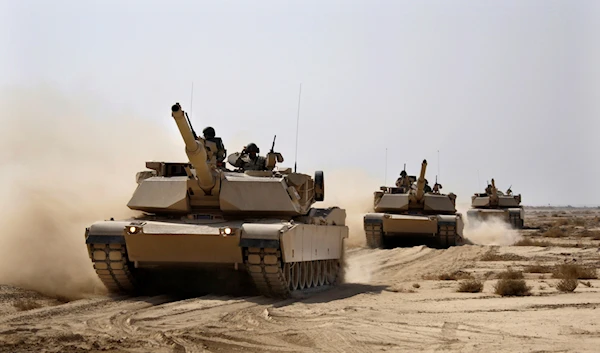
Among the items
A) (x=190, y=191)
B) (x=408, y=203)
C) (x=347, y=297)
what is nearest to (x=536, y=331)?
(x=347, y=297)

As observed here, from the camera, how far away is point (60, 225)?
17516 millimetres

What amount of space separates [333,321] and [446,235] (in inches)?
808

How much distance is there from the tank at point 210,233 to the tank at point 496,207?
99.8ft

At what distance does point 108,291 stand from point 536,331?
8.06m

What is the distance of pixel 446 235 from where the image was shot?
30891 millimetres

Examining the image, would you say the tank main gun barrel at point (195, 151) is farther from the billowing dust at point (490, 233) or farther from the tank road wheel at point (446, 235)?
the billowing dust at point (490, 233)

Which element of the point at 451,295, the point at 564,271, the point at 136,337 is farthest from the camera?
the point at 564,271

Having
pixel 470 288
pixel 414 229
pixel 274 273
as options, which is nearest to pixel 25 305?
pixel 274 273

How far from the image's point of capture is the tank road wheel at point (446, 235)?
30781mm

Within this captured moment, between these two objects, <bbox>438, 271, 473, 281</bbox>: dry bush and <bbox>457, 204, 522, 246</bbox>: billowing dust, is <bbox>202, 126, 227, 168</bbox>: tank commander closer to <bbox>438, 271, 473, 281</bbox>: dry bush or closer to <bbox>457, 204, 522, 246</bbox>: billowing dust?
<bbox>438, 271, 473, 281</bbox>: dry bush

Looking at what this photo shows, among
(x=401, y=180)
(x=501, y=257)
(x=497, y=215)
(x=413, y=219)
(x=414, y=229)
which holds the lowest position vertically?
(x=501, y=257)

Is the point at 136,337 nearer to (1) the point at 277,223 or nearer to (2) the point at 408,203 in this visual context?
(1) the point at 277,223

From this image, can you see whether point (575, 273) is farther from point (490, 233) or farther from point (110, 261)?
point (490, 233)

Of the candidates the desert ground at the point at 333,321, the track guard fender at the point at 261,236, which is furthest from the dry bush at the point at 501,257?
the track guard fender at the point at 261,236
